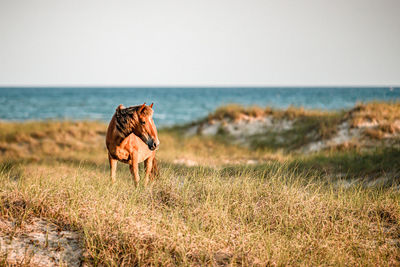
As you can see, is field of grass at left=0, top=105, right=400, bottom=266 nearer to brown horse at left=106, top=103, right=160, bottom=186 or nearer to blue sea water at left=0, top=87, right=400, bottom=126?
brown horse at left=106, top=103, right=160, bottom=186

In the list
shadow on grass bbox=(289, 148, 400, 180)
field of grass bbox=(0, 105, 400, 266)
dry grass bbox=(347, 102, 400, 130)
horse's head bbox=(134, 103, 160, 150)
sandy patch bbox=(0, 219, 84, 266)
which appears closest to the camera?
sandy patch bbox=(0, 219, 84, 266)

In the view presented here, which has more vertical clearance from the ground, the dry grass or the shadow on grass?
the dry grass

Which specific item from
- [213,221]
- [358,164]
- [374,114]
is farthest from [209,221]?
[374,114]

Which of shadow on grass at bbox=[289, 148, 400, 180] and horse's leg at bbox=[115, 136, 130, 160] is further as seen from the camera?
shadow on grass at bbox=[289, 148, 400, 180]

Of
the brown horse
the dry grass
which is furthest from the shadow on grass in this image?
the brown horse

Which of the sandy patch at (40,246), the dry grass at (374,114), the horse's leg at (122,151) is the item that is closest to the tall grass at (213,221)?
the sandy patch at (40,246)

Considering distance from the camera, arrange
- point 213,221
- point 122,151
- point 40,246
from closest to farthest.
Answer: point 40,246, point 213,221, point 122,151

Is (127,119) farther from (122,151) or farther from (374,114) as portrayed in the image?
(374,114)

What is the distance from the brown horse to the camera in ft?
13.3

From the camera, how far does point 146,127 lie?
404cm

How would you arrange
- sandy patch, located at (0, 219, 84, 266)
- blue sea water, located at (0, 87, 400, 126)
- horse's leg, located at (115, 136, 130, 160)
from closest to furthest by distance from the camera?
1. sandy patch, located at (0, 219, 84, 266)
2. horse's leg, located at (115, 136, 130, 160)
3. blue sea water, located at (0, 87, 400, 126)

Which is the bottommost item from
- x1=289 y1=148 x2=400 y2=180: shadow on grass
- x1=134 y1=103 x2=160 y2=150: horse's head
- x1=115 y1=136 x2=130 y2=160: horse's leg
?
x1=289 y1=148 x2=400 y2=180: shadow on grass

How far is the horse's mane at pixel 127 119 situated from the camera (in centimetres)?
410

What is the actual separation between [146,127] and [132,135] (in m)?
0.65
